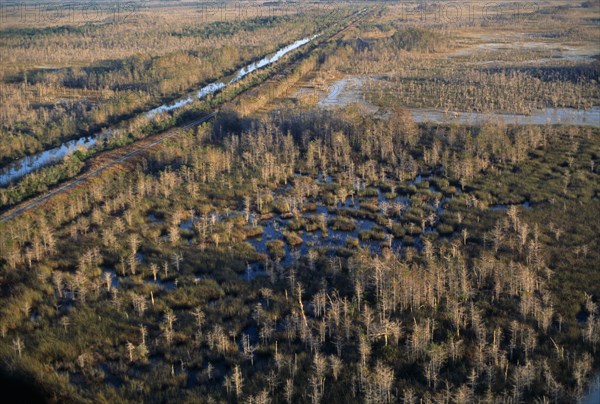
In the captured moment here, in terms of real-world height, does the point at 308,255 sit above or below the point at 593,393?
above

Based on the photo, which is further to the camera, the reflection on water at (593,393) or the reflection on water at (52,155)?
the reflection on water at (52,155)

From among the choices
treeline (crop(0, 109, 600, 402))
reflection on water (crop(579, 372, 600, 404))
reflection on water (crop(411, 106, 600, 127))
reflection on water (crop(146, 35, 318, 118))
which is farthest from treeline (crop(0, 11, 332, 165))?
reflection on water (crop(579, 372, 600, 404))

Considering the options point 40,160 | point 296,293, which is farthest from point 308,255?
point 40,160

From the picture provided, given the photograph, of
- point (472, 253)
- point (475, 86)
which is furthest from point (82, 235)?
point (475, 86)

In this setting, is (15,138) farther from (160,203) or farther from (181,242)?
(181,242)

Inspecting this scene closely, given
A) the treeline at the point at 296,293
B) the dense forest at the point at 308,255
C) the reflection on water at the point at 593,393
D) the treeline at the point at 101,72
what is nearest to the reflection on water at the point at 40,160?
the treeline at the point at 101,72

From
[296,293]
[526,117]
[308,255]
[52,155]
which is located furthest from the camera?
[526,117]

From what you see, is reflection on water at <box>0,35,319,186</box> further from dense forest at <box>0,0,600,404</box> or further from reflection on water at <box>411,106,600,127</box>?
reflection on water at <box>411,106,600,127</box>

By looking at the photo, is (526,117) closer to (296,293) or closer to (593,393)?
(296,293)

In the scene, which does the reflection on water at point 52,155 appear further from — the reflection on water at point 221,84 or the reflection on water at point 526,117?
the reflection on water at point 526,117
